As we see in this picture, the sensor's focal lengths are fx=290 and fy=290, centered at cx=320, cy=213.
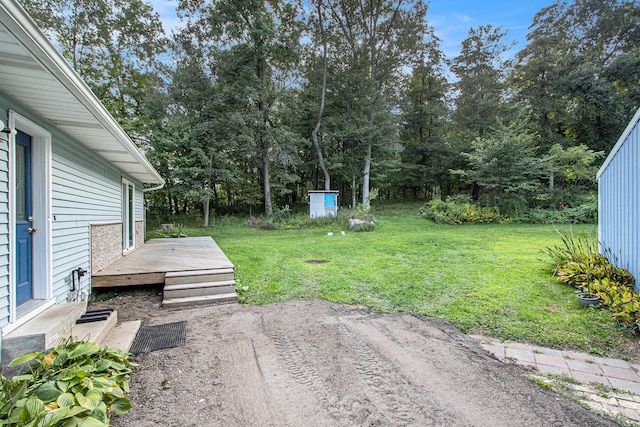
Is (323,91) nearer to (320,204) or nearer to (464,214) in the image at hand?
(320,204)

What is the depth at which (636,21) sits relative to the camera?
49.8 ft

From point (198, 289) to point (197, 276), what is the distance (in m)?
0.26

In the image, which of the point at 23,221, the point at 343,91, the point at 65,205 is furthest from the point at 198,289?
the point at 343,91

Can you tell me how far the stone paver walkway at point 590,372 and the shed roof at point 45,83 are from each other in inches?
146

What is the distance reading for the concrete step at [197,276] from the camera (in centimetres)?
405

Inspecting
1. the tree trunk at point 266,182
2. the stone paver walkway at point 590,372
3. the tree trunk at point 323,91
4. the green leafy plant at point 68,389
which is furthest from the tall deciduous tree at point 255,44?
the stone paver walkway at point 590,372

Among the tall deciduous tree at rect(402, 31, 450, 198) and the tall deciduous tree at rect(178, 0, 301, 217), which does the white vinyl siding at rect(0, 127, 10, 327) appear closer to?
the tall deciduous tree at rect(178, 0, 301, 217)

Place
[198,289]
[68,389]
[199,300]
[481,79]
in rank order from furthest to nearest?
1. [481,79]
2. [198,289]
3. [199,300]
4. [68,389]

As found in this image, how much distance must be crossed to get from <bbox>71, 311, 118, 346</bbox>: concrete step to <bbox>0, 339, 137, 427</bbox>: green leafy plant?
1.40 feet

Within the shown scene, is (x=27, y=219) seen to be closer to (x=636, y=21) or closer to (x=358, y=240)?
(x=358, y=240)

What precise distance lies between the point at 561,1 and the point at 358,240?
18.8 meters

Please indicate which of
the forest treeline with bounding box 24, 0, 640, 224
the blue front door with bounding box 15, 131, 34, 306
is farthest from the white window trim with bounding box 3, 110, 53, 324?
the forest treeline with bounding box 24, 0, 640, 224

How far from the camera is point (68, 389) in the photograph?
160cm

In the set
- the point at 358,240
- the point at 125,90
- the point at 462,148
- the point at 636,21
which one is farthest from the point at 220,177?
the point at 636,21
